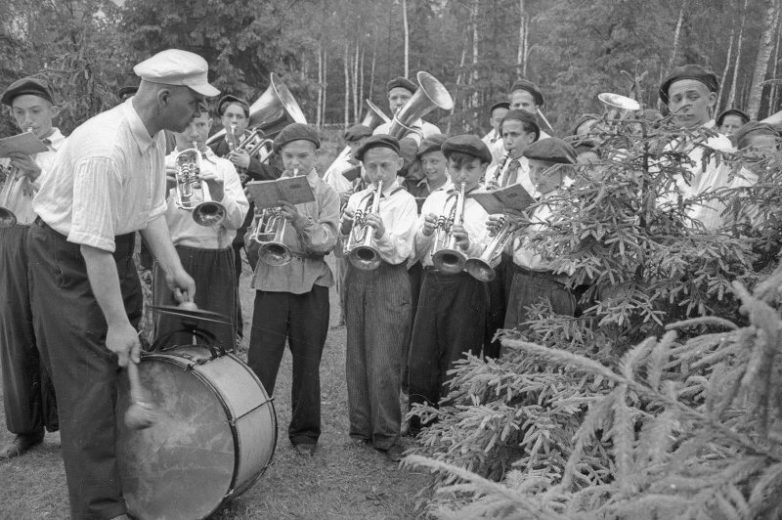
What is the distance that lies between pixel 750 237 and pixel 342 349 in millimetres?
4801

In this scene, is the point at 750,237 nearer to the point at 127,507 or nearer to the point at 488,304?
the point at 488,304

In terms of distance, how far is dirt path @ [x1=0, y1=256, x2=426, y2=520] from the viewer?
3.82 metres

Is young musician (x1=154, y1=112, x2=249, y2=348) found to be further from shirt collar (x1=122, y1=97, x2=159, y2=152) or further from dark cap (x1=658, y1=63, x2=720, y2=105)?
dark cap (x1=658, y1=63, x2=720, y2=105)

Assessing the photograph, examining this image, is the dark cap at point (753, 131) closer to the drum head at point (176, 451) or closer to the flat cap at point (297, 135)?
the flat cap at point (297, 135)

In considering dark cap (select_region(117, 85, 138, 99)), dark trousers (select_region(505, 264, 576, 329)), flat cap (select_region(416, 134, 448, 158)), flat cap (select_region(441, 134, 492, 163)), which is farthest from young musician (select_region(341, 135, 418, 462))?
dark cap (select_region(117, 85, 138, 99))

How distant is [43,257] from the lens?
3119 millimetres

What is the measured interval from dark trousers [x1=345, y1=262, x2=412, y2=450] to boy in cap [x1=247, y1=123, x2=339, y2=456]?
0.24 meters

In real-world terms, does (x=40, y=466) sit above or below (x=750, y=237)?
below

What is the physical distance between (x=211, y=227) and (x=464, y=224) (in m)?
2.02

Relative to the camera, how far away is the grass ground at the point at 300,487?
382 centimetres

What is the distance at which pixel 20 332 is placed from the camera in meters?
4.41

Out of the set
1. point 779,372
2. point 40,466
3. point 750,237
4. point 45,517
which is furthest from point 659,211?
point 40,466

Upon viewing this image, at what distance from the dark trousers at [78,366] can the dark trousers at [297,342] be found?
1.51 m

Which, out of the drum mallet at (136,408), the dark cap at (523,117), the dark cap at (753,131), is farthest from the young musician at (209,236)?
the dark cap at (753,131)
